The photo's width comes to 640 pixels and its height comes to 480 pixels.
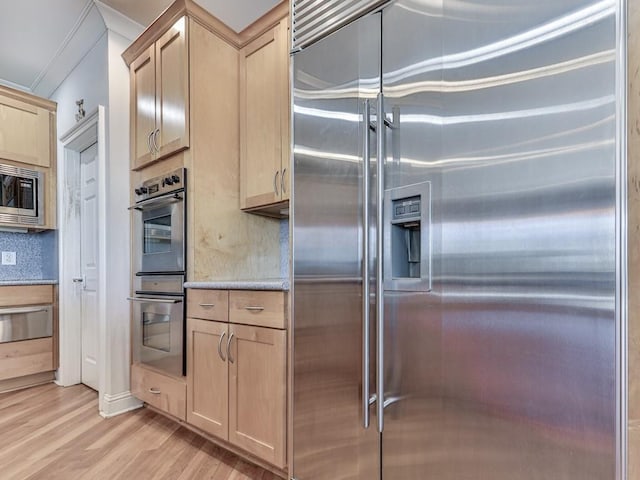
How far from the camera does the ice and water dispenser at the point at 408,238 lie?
1060 millimetres

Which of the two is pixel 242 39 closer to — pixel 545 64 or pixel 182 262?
pixel 182 262

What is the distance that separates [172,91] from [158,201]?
26.4 inches

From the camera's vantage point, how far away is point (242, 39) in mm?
2244

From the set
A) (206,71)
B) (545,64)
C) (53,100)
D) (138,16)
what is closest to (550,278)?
(545,64)

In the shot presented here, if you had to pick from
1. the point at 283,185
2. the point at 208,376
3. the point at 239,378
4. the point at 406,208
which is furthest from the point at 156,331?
the point at 406,208

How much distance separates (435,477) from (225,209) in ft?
5.75

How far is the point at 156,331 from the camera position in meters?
2.18

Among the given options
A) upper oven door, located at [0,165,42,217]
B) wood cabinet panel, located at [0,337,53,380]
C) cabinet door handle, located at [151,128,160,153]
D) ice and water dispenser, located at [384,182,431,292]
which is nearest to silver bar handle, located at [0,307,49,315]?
wood cabinet panel, located at [0,337,53,380]

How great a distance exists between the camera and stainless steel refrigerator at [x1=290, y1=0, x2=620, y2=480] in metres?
0.83

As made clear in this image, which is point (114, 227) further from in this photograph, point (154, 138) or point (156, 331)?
point (156, 331)

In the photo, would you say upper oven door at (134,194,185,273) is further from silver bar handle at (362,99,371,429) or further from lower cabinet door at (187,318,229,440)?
silver bar handle at (362,99,371,429)

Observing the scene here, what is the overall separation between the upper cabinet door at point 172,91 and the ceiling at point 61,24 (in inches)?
13.5

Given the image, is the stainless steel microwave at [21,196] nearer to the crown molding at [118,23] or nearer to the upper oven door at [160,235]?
the upper oven door at [160,235]

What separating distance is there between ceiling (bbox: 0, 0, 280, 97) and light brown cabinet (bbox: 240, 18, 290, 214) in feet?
1.16
